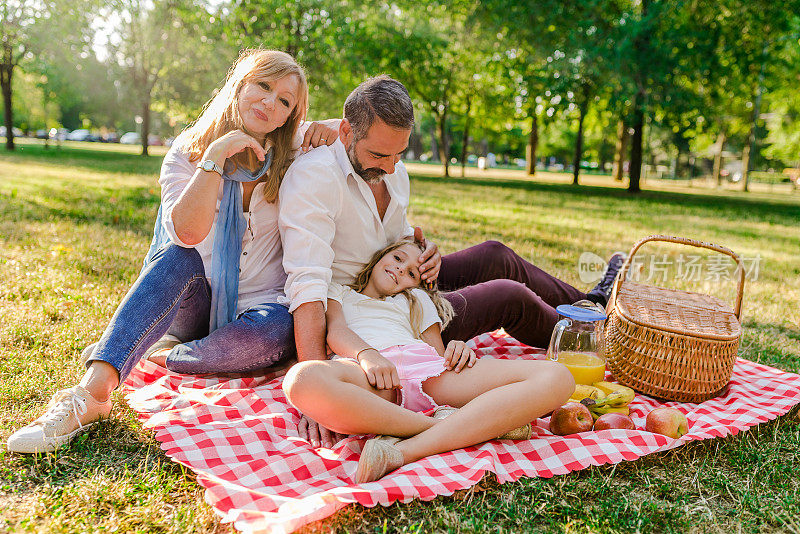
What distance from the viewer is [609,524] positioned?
72.1 inches

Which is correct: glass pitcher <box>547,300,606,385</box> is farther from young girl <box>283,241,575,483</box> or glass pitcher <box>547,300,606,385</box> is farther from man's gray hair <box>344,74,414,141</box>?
man's gray hair <box>344,74,414,141</box>

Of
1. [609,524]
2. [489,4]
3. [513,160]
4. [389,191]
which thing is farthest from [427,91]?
[513,160]

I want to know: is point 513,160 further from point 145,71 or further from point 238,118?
point 238,118

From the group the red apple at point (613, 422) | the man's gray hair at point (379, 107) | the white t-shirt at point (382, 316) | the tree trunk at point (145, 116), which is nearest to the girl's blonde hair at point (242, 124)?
Answer: the man's gray hair at point (379, 107)

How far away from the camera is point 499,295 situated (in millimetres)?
3076

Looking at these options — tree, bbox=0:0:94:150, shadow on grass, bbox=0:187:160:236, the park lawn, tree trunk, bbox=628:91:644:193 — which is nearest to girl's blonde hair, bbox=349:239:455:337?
the park lawn

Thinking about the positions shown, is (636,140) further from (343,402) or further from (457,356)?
(343,402)

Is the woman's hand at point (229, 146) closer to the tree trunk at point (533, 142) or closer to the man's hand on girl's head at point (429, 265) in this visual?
the man's hand on girl's head at point (429, 265)

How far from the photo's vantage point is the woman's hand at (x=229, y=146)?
2.41m

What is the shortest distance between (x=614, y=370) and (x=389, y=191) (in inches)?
58.4

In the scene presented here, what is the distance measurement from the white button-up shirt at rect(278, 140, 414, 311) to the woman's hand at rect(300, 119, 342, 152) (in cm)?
5

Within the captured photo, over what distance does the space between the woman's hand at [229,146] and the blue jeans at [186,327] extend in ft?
1.33

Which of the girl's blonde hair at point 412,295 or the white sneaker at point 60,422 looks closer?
the white sneaker at point 60,422

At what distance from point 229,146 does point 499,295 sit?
152 cm
